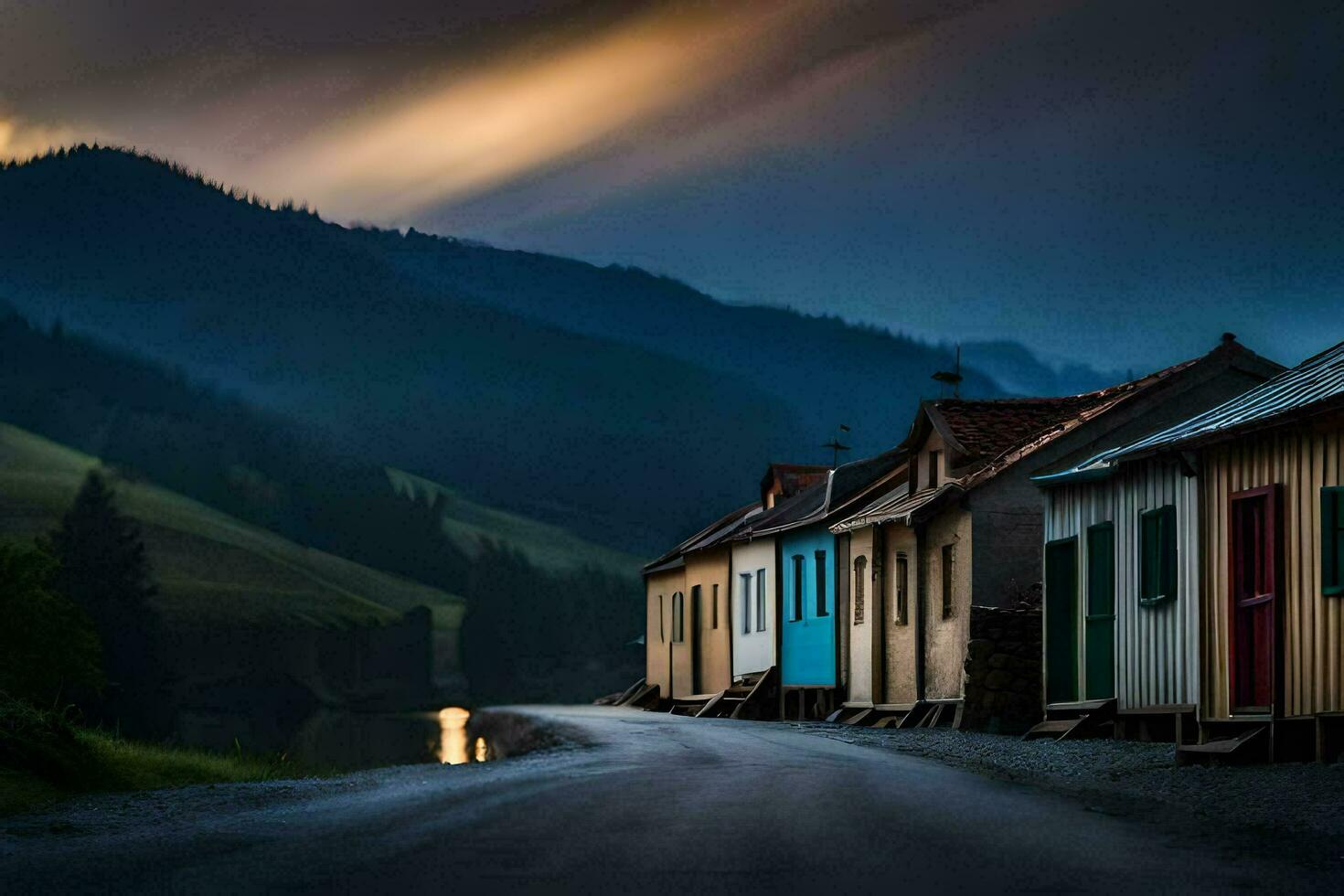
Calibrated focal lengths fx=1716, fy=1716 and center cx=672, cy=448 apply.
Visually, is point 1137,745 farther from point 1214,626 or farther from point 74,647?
point 74,647

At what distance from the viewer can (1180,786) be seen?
50.3 ft

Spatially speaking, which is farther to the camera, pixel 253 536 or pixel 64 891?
pixel 253 536

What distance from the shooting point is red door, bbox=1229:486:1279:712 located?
17594 mm

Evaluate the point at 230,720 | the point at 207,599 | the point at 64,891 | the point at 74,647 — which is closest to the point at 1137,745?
the point at 64,891

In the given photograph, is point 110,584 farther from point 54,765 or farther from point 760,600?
point 54,765

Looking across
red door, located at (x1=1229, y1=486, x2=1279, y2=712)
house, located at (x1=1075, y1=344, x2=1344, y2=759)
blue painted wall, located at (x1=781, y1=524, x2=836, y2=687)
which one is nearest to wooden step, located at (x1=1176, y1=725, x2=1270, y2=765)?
house, located at (x1=1075, y1=344, x2=1344, y2=759)

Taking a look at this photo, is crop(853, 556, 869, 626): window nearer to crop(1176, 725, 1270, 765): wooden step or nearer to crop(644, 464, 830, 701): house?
crop(644, 464, 830, 701): house

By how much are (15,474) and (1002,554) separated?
132845 millimetres

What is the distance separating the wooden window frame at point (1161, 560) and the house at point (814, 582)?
16.6 m

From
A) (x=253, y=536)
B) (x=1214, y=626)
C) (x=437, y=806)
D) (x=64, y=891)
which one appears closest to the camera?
(x=64, y=891)

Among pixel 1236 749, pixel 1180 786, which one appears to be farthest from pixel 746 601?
pixel 1180 786

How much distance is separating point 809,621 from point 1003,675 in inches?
535

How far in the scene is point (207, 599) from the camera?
138250 mm

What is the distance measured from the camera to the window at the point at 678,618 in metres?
54.9
